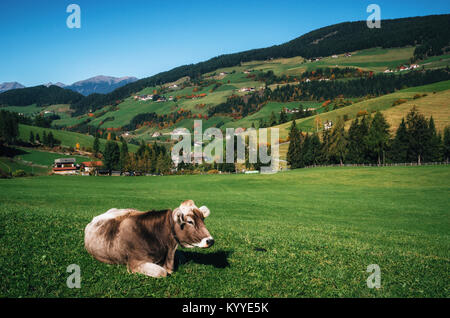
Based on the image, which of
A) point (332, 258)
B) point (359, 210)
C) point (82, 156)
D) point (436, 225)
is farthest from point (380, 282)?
point (82, 156)

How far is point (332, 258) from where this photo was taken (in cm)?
935

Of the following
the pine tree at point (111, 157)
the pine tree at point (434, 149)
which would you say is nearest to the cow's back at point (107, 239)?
the pine tree at point (434, 149)

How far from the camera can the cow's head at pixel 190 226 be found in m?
6.51

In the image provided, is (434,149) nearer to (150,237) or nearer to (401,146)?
(401,146)

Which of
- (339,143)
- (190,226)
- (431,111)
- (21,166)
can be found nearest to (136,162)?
(21,166)

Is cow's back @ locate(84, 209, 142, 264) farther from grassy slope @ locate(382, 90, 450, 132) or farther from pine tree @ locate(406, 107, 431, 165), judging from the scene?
grassy slope @ locate(382, 90, 450, 132)

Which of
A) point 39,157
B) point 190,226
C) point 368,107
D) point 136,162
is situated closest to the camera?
point 190,226

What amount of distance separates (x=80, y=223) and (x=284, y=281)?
340 inches

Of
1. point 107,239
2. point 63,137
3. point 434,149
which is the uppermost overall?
point 63,137

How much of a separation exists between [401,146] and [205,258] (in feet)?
302

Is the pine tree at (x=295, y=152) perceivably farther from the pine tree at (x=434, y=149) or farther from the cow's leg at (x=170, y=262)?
the cow's leg at (x=170, y=262)

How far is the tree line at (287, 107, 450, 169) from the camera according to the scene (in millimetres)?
79812

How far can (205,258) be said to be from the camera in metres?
8.44
